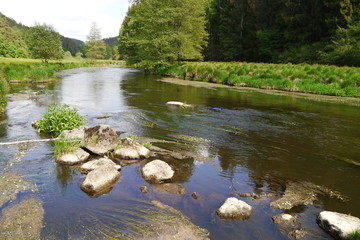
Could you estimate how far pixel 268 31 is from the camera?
54.9 meters

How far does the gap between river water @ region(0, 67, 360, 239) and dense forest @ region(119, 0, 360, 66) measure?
24.1 m

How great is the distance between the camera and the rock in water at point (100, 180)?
305 inches

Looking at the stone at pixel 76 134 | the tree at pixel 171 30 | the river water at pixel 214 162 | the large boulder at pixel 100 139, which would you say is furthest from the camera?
the tree at pixel 171 30

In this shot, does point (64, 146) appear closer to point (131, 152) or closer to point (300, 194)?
point (131, 152)

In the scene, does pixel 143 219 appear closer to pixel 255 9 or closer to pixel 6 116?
pixel 6 116

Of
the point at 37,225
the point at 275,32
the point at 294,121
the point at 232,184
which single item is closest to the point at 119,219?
the point at 37,225

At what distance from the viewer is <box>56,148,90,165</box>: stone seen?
9469 mm

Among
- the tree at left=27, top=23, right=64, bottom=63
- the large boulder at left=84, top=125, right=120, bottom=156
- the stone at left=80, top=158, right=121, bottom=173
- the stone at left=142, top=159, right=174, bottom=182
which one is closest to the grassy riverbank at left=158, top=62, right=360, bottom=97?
the large boulder at left=84, top=125, right=120, bottom=156

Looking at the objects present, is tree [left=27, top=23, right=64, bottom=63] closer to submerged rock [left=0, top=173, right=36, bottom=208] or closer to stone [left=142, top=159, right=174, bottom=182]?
submerged rock [left=0, top=173, right=36, bottom=208]

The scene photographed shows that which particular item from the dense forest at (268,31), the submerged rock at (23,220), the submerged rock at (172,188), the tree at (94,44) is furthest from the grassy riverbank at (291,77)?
the tree at (94,44)

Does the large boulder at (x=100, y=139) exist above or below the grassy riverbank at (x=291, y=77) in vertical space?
below

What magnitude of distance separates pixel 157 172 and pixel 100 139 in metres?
3.50

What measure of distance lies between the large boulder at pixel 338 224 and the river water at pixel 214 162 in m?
0.21

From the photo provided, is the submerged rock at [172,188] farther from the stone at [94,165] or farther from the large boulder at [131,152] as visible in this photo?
the large boulder at [131,152]
